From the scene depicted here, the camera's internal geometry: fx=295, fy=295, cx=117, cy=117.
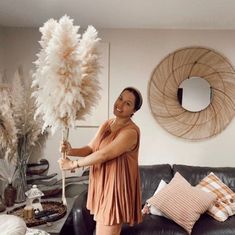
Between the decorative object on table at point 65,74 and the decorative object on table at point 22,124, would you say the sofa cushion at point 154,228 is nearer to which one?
the decorative object on table at point 22,124

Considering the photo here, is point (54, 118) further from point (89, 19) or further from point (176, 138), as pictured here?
point (176, 138)

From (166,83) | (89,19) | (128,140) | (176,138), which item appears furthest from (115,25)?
(128,140)

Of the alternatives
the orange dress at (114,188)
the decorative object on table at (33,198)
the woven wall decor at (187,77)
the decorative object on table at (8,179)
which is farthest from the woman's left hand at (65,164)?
the woven wall decor at (187,77)

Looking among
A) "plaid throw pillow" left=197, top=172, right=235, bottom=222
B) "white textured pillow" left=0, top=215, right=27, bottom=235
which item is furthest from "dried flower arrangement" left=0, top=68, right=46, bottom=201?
"plaid throw pillow" left=197, top=172, right=235, bottom=222

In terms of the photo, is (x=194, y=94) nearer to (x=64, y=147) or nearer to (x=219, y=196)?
(x=219, y=196)

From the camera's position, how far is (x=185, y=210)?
2398mm

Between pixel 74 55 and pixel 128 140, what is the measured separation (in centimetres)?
51

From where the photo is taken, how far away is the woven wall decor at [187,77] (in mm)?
3062

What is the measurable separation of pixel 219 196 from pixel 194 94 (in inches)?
41.5

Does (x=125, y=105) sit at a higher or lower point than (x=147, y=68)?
lower

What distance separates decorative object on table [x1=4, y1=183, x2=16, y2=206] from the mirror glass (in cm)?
184

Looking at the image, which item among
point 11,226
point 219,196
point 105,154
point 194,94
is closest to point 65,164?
point 105,154

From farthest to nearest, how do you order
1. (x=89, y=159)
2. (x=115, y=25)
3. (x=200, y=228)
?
1. (x=115, y=25)
2. (x=200, y=228)
3. (x=89, y=159)

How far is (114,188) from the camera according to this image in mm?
1489
